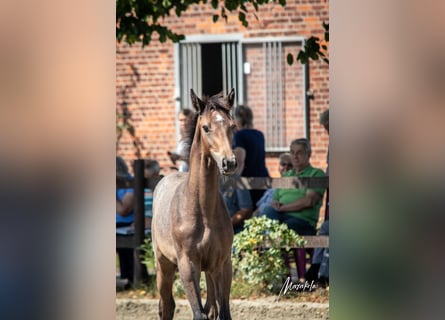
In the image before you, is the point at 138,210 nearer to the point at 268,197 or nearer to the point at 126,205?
the point at 126,205

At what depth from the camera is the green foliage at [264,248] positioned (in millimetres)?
7062

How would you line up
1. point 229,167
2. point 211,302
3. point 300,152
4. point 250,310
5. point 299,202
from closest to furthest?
point 229,167, point 211,302, point 250,310, point 299,202, point 300,152

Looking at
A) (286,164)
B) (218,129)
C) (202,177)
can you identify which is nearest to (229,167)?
(218,129)

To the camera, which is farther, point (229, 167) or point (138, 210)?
point (138, 210)

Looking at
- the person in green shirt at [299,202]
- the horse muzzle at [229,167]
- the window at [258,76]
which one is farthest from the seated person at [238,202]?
the window at [258,76]

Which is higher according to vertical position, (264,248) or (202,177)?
(202,177)

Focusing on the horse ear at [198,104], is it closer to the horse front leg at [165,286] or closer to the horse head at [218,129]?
the horse head at [218,129]

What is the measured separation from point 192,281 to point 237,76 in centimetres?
763

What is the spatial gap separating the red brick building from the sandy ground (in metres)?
4.33

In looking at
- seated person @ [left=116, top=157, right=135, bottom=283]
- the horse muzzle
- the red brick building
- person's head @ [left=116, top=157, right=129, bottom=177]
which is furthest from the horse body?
the red brick building

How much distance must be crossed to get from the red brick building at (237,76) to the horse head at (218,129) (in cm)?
711

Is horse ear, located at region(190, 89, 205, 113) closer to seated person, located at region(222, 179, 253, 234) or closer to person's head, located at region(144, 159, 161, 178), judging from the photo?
seated person, located at region(222, 179, 253, 234)

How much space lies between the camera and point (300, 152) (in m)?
7.63
